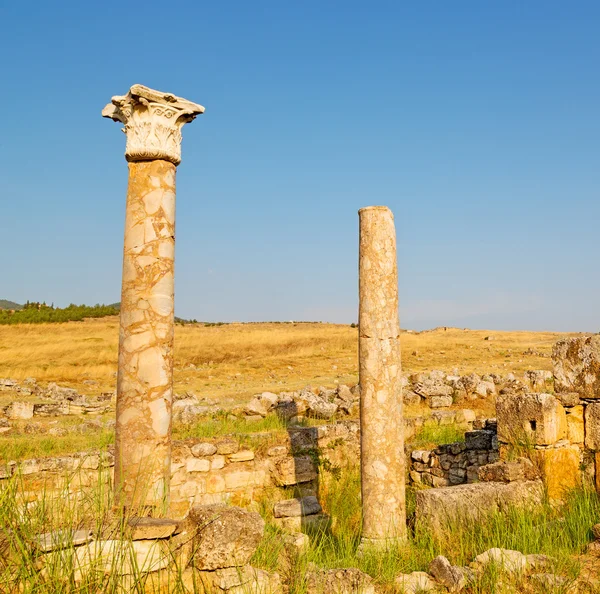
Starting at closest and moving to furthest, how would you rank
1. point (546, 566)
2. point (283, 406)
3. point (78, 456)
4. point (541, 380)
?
point (546, 566)
point (78, 456)
point (283, 406)
point (541, 380)

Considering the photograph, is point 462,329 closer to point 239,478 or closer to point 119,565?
point 239,478

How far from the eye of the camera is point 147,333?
22.0 ft

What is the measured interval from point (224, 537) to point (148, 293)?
329cm

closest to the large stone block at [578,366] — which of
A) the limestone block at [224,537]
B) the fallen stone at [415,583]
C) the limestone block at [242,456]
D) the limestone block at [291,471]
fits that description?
the limestone block at [291,471]

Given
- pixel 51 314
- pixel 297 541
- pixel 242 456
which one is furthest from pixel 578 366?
pixel 51 314

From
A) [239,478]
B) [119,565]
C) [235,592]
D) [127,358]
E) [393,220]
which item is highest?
[393,220]

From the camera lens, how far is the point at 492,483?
759 cm

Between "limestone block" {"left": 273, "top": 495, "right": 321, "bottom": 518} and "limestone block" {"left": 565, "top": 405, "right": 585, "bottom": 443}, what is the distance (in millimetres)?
3802

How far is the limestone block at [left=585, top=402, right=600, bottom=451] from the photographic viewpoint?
840 cm

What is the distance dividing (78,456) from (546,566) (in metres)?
6.69

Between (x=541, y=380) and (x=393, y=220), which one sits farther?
(x=541, y=380)

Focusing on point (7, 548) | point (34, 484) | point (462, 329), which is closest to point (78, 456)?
point (34, 484)

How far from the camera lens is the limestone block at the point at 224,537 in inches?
165

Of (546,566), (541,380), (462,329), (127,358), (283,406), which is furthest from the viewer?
(462,329)
